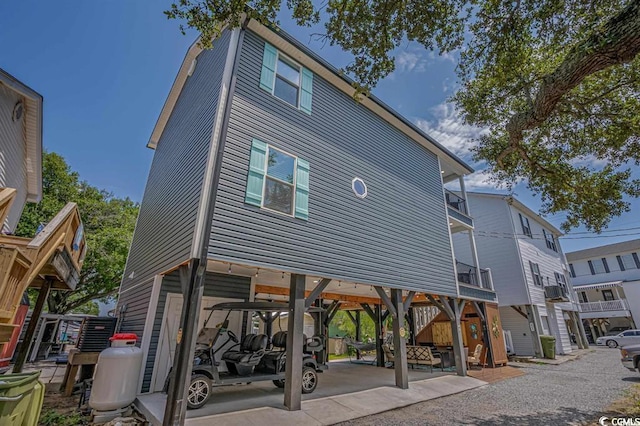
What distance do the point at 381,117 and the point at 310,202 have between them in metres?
5.01

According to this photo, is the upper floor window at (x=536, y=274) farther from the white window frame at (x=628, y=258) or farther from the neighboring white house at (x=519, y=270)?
the white window frame at (x=628, y=258)

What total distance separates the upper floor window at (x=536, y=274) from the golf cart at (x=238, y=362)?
650 inches

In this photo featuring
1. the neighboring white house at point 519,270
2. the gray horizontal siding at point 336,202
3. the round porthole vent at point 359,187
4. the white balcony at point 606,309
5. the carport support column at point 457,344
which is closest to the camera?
the gray horizontal siding at point 336,202

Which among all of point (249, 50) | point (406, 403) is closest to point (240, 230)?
point (249, 50)

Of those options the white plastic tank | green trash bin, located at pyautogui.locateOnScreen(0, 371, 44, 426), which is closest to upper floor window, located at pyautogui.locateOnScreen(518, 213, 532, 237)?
the white plastic tank

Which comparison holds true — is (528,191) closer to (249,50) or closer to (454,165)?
(454,165)

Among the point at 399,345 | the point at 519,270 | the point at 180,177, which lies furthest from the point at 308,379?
the point at 519,270

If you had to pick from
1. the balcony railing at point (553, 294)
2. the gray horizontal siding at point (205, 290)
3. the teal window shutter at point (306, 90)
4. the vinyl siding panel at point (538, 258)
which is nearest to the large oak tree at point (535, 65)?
the teal window shutter at point (306, 90)

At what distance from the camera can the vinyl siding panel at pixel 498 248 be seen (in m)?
17.0

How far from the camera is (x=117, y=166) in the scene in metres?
22.4

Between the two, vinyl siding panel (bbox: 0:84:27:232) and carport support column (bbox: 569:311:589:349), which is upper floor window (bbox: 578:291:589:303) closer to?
carport support column (bbox: 569:311:589:349)

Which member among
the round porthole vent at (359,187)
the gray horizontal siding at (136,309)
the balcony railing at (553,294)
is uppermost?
the round porthole vent at (359,187)

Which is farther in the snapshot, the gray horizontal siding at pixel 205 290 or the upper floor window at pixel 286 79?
the upper floor window at pixel 286 79

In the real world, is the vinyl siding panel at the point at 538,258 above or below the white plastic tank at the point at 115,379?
above
